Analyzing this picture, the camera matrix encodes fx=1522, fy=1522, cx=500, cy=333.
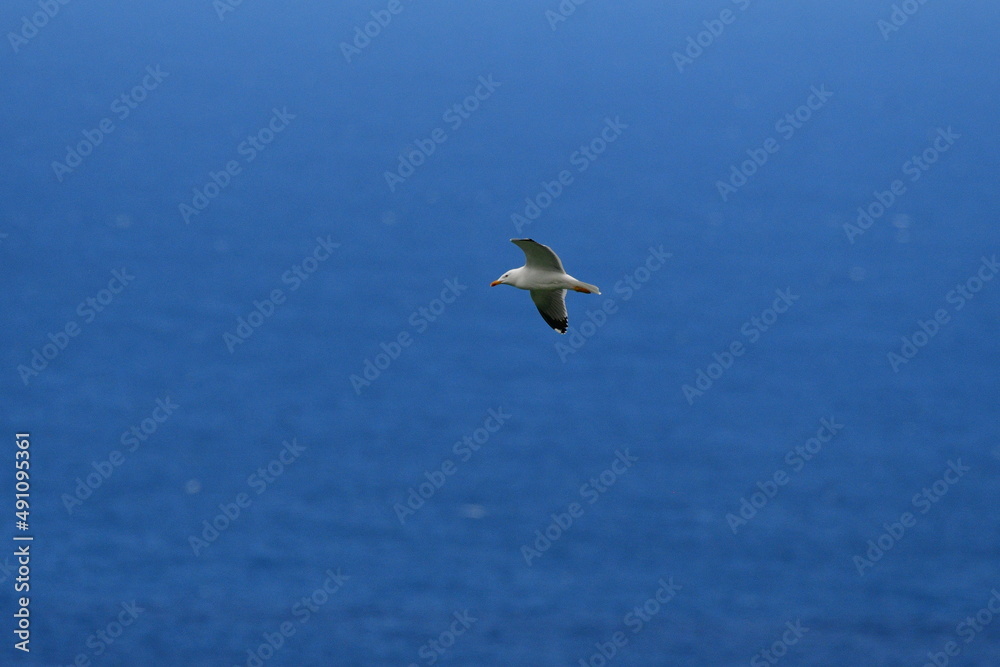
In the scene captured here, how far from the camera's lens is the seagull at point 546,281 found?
853 inches

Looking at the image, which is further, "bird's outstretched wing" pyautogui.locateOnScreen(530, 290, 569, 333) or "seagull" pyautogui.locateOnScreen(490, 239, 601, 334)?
"bird's outstretched wing" pyautogui.locateOnScreen(530, 290, 569, 333)

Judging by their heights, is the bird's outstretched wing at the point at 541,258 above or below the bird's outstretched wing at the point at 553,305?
above

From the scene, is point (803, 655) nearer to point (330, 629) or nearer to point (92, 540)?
point (330, 629)

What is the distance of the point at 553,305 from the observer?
23375mm

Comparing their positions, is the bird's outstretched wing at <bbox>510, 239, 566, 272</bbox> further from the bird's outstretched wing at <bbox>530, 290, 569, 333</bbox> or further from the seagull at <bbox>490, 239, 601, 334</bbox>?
the bird's outstretched wing at <bbox>530, 290, 569, 333</bbox>

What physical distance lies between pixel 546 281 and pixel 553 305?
108 centimetres

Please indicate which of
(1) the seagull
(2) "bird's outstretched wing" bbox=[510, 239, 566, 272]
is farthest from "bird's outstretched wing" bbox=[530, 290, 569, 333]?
(2) "bird's outstretched wing" bbox=[510, 239, 566, 272]

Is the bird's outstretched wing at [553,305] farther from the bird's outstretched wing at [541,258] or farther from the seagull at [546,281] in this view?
the bird's outstretched wing at [541,258]

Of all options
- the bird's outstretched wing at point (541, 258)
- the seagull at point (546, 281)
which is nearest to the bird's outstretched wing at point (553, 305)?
the seagull at point (546, 281)

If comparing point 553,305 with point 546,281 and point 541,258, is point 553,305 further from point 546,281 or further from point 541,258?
point 541,258

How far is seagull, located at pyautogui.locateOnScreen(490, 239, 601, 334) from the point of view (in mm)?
21672

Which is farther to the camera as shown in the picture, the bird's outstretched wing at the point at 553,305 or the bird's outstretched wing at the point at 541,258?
the bird's outstretched wing at the point at 553,305

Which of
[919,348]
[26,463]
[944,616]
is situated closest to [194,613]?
[26,463]

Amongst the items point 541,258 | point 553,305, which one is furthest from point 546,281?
point 553,305
